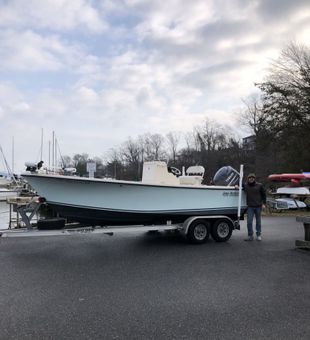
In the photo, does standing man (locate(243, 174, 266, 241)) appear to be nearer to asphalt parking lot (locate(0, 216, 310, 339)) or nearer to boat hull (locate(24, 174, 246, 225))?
boat hull (locate(24, 174, 246, 225))

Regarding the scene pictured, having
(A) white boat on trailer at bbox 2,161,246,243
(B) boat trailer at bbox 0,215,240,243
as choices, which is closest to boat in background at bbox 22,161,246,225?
(A) white boat on trailer at bbox 2,161,246,243

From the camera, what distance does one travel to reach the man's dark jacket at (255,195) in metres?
9.92

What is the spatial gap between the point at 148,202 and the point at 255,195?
2873 mm

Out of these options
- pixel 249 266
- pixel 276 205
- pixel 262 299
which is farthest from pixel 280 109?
pixel 262 299

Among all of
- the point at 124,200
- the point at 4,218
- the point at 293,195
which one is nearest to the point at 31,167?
the point at 124,200

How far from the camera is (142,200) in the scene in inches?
344

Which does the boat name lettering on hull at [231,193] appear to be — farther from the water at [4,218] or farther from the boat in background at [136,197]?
the water at [4,218]

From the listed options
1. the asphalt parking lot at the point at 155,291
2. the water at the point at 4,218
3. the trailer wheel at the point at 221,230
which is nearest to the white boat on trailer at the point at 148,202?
the trailer wheel at the point at 221,230

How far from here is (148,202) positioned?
8.81 meters

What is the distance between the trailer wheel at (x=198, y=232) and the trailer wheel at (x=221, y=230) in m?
0.20

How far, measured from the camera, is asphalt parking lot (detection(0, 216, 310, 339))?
4.22 meters

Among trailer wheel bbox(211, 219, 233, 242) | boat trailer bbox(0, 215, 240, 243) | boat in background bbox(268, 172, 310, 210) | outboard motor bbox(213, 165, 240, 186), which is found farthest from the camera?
boat in background bbox(268, 172, 310, 210)

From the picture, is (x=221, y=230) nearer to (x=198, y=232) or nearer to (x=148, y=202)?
(x=198, y=232)

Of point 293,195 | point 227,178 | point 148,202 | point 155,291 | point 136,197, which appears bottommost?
point 155,291
